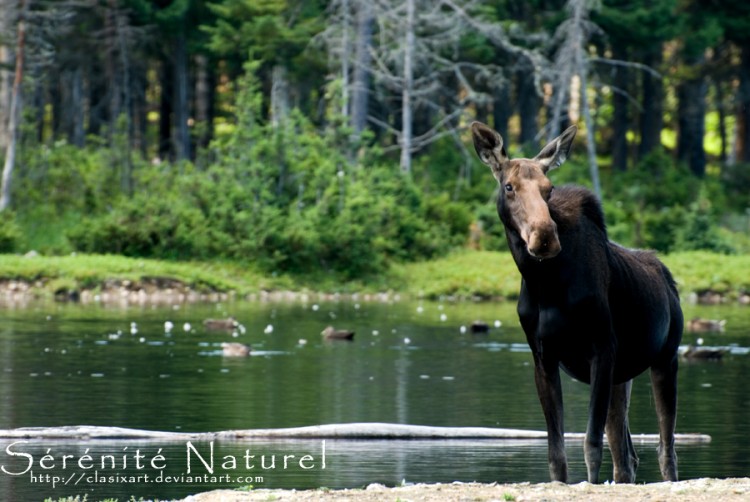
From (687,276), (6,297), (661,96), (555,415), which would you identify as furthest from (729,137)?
(555,415)

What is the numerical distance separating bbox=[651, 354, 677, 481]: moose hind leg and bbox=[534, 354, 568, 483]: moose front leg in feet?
4.41

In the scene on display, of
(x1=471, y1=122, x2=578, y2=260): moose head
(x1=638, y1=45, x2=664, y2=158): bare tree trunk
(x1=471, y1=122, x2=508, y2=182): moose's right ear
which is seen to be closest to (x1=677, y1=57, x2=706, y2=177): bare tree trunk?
(x1=638, y1=45, x2=664, y2=158): bare tree trunk

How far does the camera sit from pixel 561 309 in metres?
10.1

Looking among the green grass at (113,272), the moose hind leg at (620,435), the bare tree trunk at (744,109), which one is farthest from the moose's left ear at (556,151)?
the bare tree trunk at (744,109)

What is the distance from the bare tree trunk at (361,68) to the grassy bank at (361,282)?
7975 millimetres

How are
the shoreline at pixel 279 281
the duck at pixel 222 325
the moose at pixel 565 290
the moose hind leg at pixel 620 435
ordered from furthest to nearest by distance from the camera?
the shoreline at pixel 279 281
the duck at pixel 222 325
the moose hind leg at pixel 620 435
the moose at pixel 565 290

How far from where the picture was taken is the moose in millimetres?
10023

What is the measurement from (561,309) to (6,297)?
1032 inches

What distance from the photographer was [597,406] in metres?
10.2

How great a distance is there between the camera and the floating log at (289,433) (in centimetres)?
1322

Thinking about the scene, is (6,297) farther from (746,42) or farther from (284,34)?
(746,42)

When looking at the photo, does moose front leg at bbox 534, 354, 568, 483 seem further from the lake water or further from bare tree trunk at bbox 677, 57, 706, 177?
bare tree trunk at bbox 677, 57, 706, 177

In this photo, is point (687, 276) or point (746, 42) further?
point (746, 42)

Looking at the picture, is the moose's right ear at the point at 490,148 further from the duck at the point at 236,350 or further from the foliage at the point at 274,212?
the foliage at the point at 274,212
